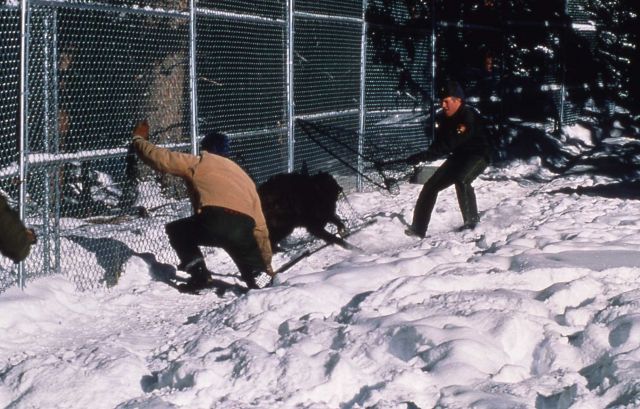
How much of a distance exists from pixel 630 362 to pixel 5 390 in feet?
10.3

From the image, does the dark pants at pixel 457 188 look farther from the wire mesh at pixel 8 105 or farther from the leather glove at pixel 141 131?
the wire mesh at pixel 8 105

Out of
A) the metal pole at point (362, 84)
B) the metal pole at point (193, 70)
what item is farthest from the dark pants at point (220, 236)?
the metal pole at point (362, 84)

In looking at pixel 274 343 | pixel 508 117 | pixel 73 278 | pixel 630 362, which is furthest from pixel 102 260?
pixel 508 117

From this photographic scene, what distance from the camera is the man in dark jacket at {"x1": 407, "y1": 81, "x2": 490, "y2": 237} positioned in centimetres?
1056

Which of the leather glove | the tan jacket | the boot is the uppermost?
the leather glove

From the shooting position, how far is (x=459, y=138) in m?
10.6

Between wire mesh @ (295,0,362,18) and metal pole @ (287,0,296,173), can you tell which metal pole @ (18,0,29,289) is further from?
wire mesh @ (295,0,362,18)

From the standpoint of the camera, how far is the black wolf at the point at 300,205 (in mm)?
10258

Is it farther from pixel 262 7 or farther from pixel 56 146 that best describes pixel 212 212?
pixel 262 7

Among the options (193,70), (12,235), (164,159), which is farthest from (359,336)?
(193,70)

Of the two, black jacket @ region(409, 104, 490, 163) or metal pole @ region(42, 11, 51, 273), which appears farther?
black jacket @ region(409, 104, 490, 163)

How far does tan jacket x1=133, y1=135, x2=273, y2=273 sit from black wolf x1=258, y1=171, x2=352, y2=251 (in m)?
1.93

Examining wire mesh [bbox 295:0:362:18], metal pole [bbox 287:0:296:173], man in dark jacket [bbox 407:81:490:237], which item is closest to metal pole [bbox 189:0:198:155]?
metal pole [bbox 287:0:296:173]

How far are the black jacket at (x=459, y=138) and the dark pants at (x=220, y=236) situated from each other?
2.71m
